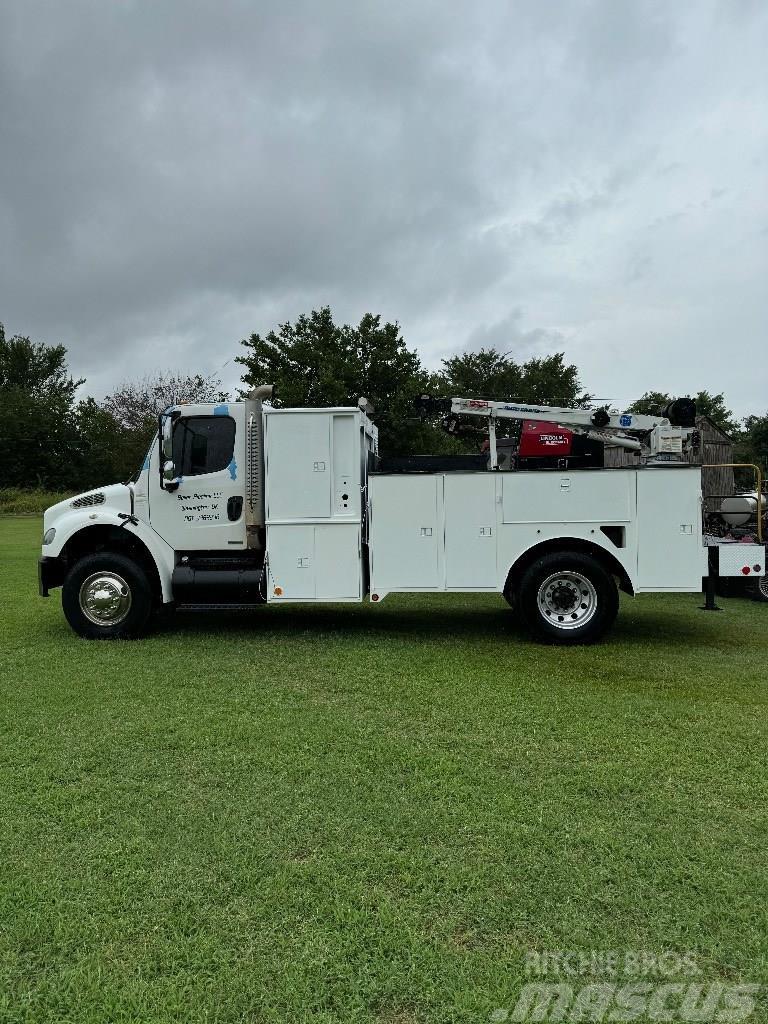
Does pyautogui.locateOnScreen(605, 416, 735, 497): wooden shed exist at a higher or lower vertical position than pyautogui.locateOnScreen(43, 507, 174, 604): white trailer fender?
higher

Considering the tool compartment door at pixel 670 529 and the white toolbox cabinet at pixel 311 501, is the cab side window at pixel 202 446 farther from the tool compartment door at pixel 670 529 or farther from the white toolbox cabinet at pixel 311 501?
the tool compartment door at pixel 670 529

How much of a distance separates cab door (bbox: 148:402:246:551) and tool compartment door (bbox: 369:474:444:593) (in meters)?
1.56

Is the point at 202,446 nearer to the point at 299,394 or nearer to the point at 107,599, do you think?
the point at 107,599

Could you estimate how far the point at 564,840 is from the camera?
3.27m

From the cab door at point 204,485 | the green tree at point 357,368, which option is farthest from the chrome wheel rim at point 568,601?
the green tree at point 357,368

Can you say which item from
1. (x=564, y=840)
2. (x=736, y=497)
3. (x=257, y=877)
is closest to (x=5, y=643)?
(x=257, y=877)

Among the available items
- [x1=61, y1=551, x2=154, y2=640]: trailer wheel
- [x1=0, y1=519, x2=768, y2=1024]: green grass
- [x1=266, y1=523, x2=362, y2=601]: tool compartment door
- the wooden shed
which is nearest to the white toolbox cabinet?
[x1=266, y1=523, x2=362, y2=601]: tool compartment door

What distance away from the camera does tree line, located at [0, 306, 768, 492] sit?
115 ft

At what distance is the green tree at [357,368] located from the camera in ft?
113

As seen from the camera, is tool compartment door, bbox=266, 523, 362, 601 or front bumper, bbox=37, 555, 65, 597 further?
front bumper, bbox=37, 555, 65, 597

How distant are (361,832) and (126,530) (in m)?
5.52

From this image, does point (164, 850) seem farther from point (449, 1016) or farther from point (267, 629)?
point (267, 629)

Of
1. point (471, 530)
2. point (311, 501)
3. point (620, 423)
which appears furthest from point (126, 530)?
point (620, 423)

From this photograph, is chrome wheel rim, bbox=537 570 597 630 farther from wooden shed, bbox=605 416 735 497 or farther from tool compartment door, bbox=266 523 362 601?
tool compartment door, bbox=266 523 362 601
